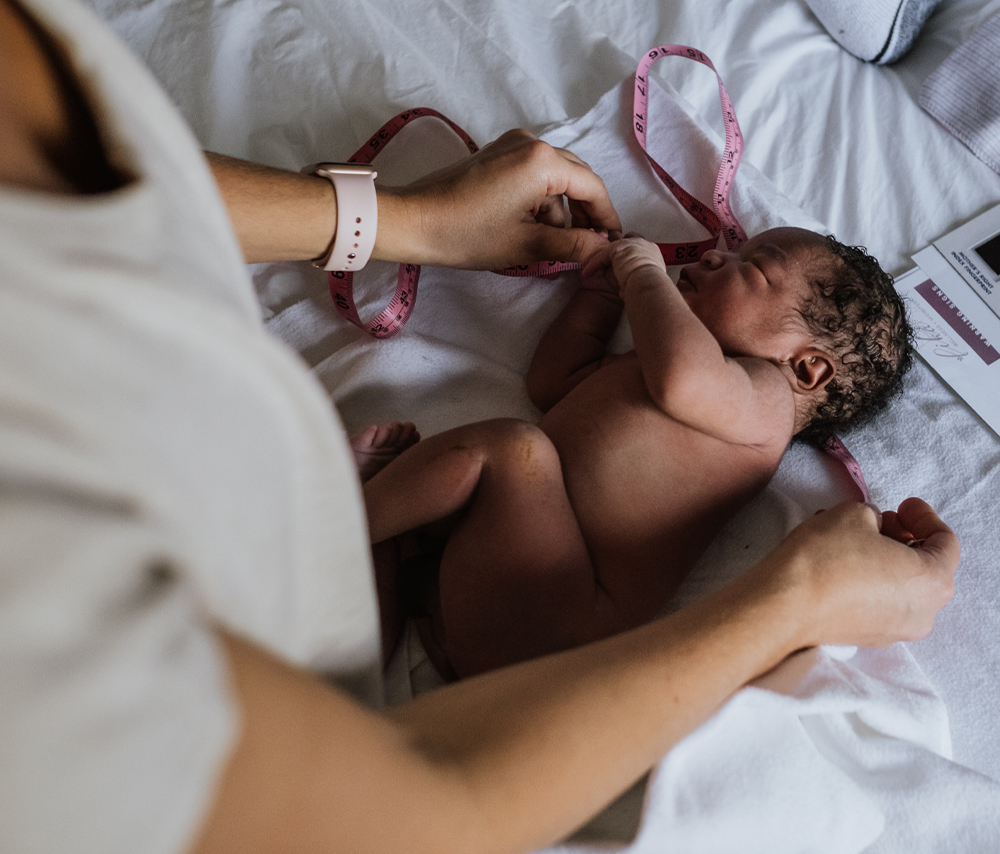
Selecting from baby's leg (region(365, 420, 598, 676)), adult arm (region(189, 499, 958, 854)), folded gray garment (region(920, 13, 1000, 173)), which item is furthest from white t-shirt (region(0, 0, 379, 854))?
folded gray garment (region(920, 13, 1000, 173))

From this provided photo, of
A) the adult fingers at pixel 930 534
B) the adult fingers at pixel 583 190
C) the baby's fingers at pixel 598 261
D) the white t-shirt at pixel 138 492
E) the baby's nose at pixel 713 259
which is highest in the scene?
the white t-shirt at pixel 138 492

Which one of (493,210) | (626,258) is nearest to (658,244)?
(626,258)

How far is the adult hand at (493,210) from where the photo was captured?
128cm

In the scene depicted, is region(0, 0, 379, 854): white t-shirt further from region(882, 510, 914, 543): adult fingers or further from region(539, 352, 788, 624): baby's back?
region(882, 510, 914, 543): adult fingers

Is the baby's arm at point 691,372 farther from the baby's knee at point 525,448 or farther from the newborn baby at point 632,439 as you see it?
the baby's knee at point 525,448

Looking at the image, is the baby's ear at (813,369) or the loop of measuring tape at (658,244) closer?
the baby's ear at (813,369)

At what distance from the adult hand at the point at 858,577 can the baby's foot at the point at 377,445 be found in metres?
0.62

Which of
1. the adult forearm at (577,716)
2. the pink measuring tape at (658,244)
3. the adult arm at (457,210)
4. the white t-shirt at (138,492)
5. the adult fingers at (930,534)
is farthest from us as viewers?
the pink measuring tape at (658,244)

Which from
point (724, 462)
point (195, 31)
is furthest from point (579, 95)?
point (724, 462)

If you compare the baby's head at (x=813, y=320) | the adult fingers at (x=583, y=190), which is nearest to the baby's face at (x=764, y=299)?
the baby's head at (x=813, y=320)

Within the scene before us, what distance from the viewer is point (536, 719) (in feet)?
2.01

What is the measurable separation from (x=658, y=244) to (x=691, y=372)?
484mm

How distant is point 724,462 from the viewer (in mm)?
1224

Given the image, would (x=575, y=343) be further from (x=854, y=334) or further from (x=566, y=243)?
(x=854, y=334)
